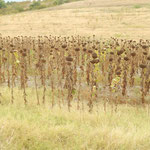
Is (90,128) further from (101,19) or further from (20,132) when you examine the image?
(101,19)

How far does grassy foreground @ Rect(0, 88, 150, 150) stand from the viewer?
376cm

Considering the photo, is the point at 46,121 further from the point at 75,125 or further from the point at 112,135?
the point at 112,135

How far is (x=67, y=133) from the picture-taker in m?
4.07

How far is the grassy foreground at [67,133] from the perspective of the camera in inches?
148

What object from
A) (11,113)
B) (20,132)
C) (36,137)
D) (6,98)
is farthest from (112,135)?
(6,98)

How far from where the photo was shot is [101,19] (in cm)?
2859

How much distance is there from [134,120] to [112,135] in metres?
1.32

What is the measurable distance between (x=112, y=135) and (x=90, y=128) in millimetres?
504

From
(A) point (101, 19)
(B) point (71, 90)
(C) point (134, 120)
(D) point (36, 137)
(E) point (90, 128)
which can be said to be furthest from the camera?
(A) point (101, 19)

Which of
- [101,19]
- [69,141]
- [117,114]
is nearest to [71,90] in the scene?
[117,114]

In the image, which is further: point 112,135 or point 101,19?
point 101,19

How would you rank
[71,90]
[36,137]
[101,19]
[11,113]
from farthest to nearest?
[101,19] → [71,90] → [11,113] → [36,137]

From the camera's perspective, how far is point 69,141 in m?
3.93

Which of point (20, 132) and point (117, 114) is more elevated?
point (20, 132)
